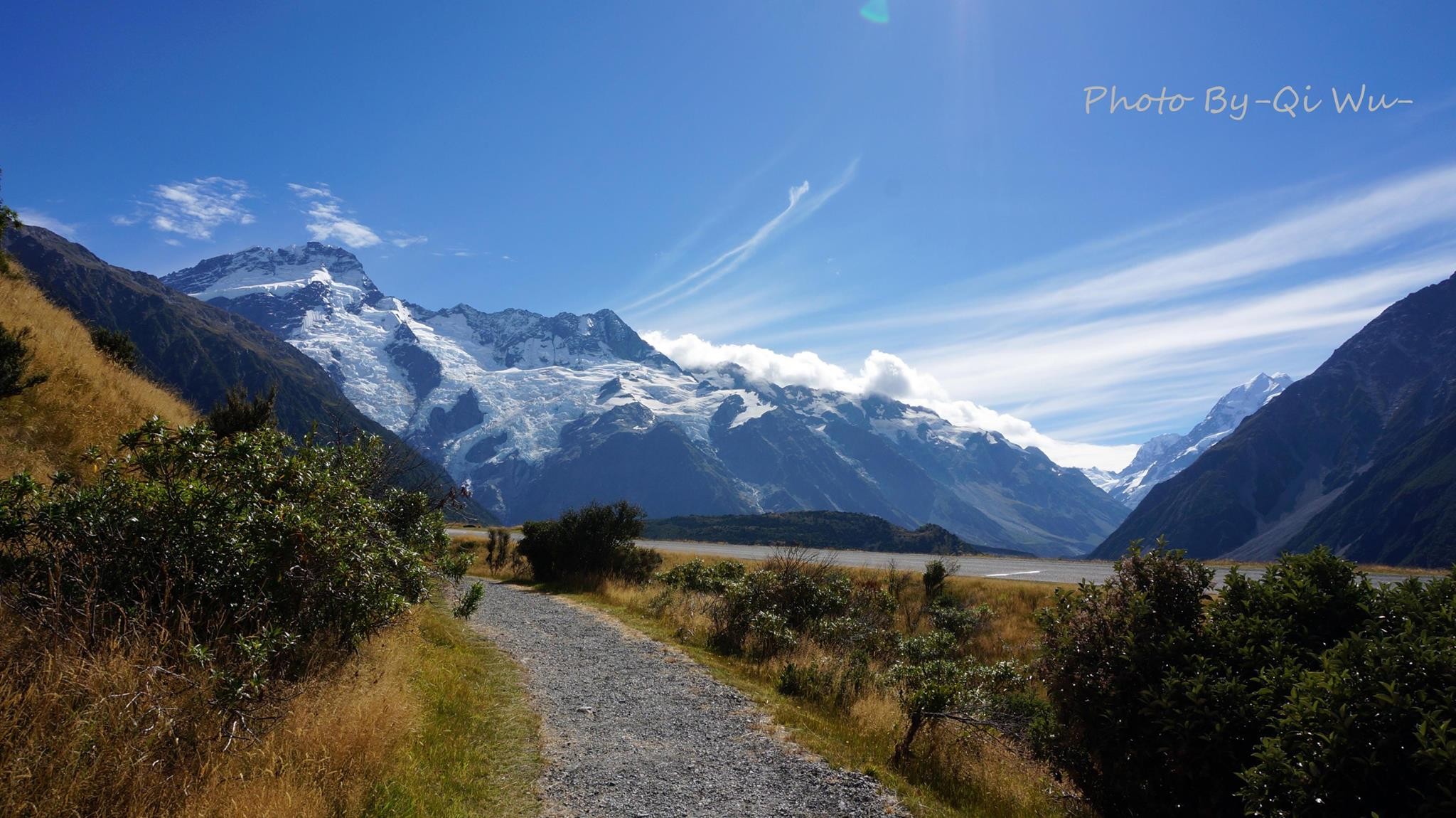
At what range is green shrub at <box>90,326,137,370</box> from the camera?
733 inches

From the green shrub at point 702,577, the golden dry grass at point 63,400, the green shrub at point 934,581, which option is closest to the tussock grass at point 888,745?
the green shrub at point 702,577

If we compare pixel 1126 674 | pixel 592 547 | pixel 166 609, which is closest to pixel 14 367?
pixel 166 609

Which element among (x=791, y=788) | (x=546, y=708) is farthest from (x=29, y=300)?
(x=791, y=788)

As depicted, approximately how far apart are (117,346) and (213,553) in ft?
63.2

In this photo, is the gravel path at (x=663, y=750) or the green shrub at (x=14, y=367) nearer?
the gravel path at (x=663, y=750)

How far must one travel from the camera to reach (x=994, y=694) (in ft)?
39.3

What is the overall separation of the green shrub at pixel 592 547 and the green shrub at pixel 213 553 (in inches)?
855

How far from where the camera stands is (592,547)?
30188 millimetres

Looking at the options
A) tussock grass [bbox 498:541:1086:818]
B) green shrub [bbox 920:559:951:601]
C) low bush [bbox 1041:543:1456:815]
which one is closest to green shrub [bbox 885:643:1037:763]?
tussock grass [bbox 498:541:1086:818]

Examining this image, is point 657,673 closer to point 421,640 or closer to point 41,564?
point 421,640

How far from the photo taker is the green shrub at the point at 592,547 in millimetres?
30062

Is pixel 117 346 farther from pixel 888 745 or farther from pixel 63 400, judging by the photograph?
pixel 888 745

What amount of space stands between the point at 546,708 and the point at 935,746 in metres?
6.25

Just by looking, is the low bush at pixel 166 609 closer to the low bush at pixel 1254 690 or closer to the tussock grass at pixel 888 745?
the tussock grass at pixel 888 745
